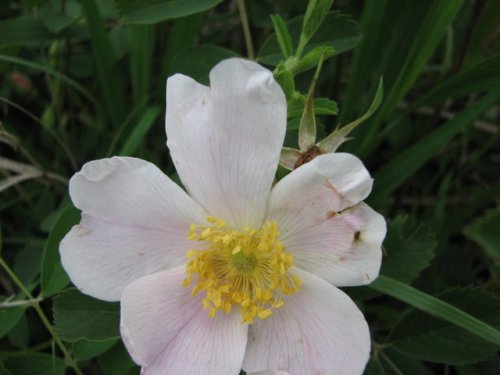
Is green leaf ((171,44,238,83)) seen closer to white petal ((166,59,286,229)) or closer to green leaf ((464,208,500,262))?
white petal ((166,59,286,229))

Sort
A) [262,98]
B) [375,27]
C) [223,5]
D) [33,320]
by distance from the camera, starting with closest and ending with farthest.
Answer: [262,98] < [375,27] < [33,320] < [223,5]

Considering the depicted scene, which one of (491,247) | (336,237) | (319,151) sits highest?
(319,151)

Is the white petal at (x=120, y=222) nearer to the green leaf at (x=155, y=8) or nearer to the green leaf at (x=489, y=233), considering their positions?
the green leaf at (x=155, y=8)

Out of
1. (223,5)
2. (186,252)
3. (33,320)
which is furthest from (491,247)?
(223,5)

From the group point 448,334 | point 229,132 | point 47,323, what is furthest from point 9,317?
point 448,334

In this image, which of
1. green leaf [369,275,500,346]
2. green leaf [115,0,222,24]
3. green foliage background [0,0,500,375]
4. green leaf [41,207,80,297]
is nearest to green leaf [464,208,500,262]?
green foliage background [0,0,500,375]

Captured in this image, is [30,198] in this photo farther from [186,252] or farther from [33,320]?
[186,252]

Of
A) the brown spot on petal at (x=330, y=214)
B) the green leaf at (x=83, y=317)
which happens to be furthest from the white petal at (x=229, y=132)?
the green leaf at (x=83, y=317)
